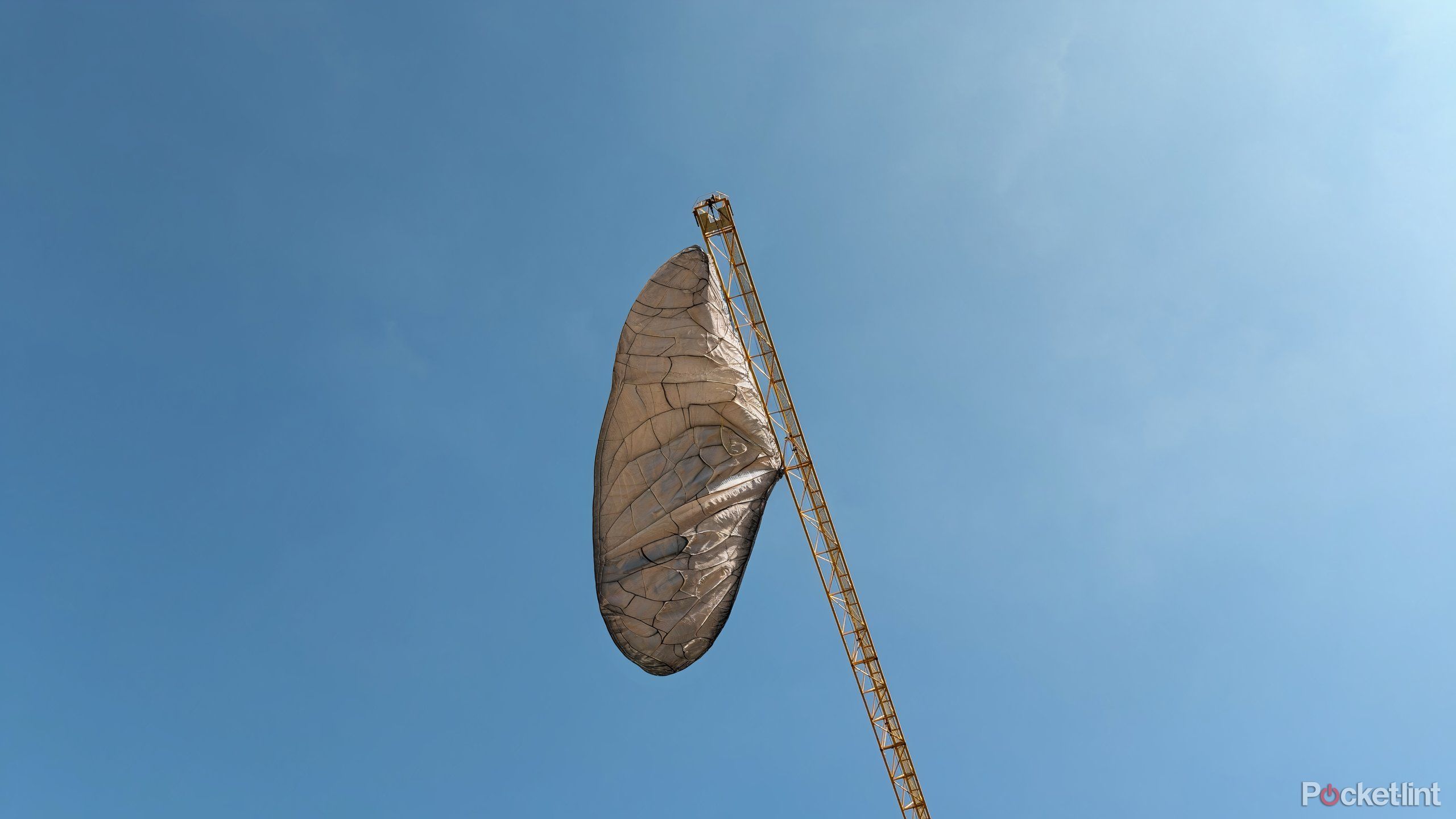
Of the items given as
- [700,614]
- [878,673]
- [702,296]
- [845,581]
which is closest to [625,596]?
[700,614]

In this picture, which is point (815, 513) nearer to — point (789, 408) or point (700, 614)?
point (789, 408)

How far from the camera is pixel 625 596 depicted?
30.0 meters

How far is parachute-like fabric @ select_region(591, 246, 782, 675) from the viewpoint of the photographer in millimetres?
30250

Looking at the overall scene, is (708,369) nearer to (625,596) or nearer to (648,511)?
(648,511)

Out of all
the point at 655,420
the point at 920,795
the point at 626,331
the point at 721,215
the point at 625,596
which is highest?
the point at 721,215

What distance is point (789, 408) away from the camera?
3916 centimetres

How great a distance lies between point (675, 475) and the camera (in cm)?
3103

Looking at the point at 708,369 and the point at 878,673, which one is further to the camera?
the point at 878,673

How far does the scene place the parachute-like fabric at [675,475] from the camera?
3025 centimetres

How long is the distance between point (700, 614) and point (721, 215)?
16222 millimetres

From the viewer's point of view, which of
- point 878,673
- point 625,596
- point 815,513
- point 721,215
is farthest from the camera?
point 878,673

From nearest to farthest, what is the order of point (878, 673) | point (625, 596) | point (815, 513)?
point (625, 596) → point (815, 513) → point (878, 673)

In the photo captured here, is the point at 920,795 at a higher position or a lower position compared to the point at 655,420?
lower

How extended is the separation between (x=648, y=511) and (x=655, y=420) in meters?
2.96
